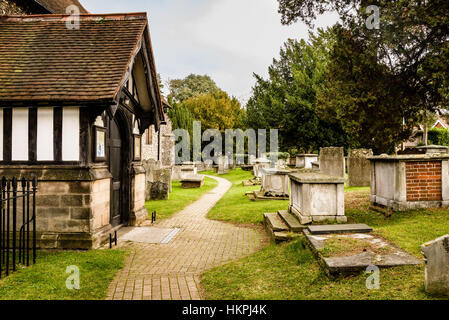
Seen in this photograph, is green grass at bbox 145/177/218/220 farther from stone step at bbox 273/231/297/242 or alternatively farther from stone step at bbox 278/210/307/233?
stone step at bbox 273/231/297/242

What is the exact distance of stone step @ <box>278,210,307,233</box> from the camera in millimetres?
7418

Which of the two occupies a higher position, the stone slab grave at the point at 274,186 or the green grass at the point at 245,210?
the stone slab grave at the point at 274,186

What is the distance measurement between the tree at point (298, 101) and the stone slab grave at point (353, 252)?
23.3 meters

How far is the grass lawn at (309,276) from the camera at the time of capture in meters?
3.90

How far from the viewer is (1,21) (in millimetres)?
8984

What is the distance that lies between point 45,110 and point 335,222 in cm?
714

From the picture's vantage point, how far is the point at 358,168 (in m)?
14.6

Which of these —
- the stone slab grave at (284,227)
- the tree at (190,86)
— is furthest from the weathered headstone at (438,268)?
the tree at (190,86)

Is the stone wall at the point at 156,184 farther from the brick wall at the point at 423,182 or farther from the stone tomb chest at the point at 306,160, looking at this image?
the stone tomb chest at the point at 306,160

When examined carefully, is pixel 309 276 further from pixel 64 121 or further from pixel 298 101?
pixel 298 101

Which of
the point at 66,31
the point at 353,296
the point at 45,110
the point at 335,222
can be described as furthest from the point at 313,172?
the point at 66,31

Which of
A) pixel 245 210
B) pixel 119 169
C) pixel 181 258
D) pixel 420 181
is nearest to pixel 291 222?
pixel 181 258
